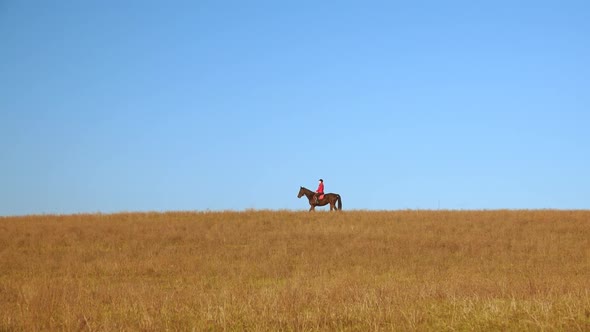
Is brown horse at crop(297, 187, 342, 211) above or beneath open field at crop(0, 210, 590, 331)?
above

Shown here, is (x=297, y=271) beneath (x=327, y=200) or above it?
beneath

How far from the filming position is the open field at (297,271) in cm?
985

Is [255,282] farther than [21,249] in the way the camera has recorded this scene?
No

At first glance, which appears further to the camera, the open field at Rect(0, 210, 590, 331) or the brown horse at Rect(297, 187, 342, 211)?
the brown horse at Rect(297, 187, 342, 211)

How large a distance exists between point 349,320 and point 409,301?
7.53 ft

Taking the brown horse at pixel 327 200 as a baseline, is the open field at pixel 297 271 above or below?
below

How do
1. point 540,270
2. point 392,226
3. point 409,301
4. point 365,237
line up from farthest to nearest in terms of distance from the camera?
1. point 392,226
2. point 365,237
3. point 540,270
4. point 409,301

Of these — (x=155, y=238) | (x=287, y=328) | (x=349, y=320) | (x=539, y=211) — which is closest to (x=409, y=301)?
(x=349, y=320)

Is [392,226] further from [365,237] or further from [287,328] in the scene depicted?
[287,328]

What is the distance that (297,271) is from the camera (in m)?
20.0

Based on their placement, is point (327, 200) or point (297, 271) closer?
point (297, 271)

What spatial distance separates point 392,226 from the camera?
3059 centimetres

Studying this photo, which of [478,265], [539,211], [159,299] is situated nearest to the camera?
[159,299]

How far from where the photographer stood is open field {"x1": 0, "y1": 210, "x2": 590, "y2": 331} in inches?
388
